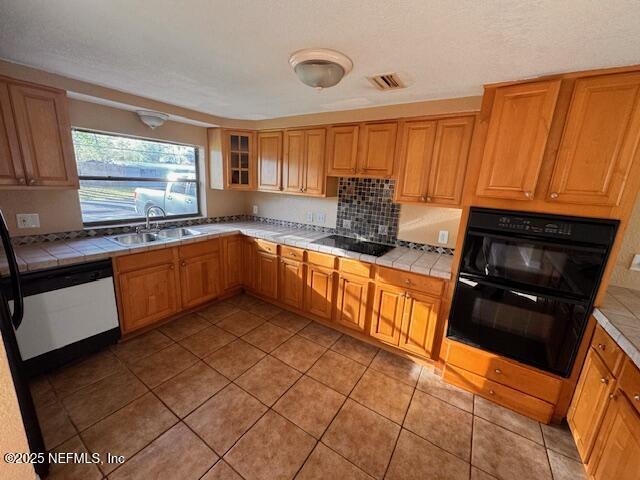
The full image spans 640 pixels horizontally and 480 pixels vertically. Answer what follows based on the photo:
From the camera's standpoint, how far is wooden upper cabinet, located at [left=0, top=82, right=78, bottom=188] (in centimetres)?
184

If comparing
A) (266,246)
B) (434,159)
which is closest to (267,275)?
(266,246)

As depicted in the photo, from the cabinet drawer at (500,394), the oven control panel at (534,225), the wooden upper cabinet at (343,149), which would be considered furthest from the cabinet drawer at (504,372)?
the wooden upper cabinet at (343,149)

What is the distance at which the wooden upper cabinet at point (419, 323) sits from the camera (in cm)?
215

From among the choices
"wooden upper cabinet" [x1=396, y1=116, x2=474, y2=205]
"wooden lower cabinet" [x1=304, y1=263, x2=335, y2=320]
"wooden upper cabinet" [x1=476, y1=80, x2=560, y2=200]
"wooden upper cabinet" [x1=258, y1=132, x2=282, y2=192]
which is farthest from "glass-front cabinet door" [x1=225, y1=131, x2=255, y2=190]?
"wooden upper cabinet" [x1=476, y1=80, x2=560, y2=200]

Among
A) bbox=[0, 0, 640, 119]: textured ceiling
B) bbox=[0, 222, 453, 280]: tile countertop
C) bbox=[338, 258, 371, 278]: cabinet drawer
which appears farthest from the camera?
bbox=[338, 258, 371, 278]: cabinet drawer

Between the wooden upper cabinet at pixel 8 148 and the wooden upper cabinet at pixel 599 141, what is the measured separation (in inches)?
141

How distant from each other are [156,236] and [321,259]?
192 centimetres

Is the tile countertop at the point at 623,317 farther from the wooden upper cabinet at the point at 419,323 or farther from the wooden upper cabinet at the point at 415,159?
the wooden upper cabinet at the point at 415,159

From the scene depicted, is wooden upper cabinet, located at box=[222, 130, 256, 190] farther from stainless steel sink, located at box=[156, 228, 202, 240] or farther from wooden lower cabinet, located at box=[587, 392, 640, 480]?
wooden lower cabinet, located at box=[587, 392, 640, 480]

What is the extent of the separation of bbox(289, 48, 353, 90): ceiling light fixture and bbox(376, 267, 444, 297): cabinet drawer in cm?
152

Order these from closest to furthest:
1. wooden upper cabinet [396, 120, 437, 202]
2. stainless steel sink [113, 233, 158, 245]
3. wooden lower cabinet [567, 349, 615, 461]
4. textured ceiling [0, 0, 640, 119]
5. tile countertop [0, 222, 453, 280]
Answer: textured ceiling [0, 0, 640, 119] → wooden lower cabinet [567, 349, 615, 461] → tile countertop [0, 222, 453, 280] → wooden upper cabinet [396, 120, 437, 202] → stainless steel sink [113, 233, 158, 245]

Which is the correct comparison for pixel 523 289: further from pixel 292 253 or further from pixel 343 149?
pixel 292 253

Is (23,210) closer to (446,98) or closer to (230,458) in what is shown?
(230,458)

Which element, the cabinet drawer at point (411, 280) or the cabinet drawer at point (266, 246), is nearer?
the cabinet drawer at point (411, 280)
